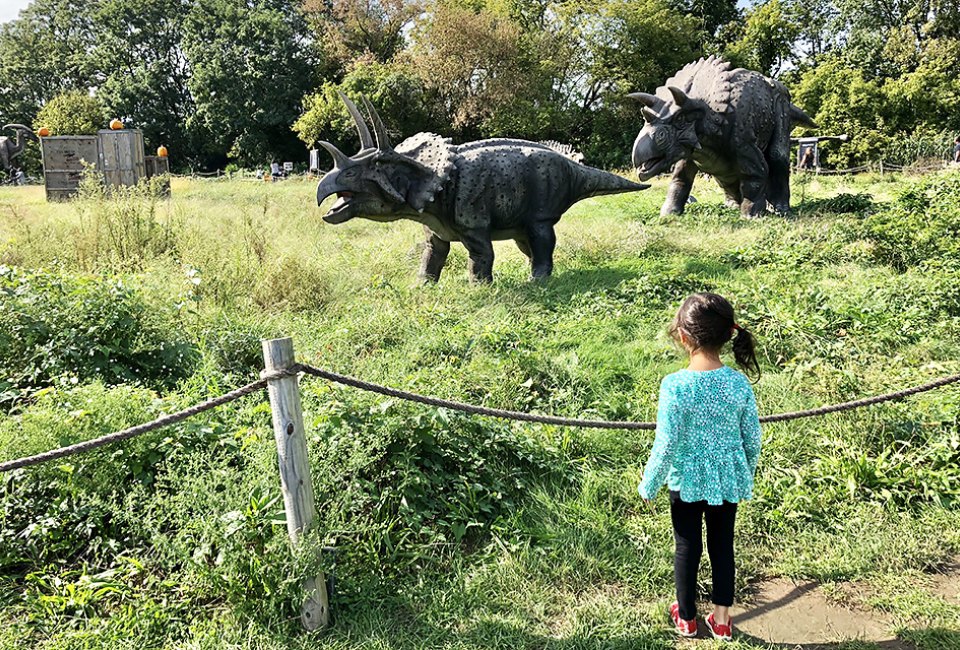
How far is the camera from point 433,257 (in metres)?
6.97

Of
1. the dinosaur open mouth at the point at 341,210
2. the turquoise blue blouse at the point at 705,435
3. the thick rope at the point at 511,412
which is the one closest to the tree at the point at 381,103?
the dinosaur open mouth at the point at 341,210

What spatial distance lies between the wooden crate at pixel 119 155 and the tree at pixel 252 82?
2059cm

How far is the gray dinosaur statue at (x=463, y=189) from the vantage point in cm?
591

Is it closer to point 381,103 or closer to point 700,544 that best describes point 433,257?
point 700,544

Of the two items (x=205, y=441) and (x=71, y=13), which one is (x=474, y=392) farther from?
(x=71, y=13)

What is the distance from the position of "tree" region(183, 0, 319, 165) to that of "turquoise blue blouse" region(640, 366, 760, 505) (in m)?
35.8

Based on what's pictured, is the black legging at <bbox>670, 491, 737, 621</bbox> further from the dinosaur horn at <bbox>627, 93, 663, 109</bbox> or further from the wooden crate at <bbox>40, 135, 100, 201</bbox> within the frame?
the wooden crate at <bbox>40, 135, 100, 201</bbox>

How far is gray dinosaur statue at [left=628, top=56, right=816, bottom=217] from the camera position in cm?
905

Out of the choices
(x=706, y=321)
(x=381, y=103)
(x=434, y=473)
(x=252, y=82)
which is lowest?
(x=434, y=473)

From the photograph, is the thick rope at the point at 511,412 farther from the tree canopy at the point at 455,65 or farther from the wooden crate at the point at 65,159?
the tree canopy at the point at 455,65

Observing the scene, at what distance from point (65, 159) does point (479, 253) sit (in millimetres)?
13148

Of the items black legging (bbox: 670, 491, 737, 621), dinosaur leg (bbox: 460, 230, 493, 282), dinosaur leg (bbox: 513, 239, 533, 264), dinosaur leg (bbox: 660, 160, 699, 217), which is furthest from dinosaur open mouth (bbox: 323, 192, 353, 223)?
dinosaur leg (bbox: 660, 160, 699, 217)

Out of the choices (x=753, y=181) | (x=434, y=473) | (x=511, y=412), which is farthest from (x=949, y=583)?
(x=753, y=181)

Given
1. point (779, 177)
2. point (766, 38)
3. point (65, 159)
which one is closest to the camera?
point (779, 177)
